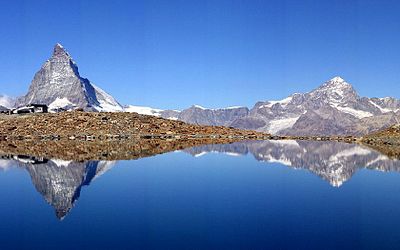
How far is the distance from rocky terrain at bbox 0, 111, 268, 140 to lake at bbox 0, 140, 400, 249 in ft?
225

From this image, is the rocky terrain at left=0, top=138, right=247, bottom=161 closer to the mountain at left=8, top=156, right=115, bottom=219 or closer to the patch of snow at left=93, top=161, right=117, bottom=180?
the patch of snow at left=93, top=161, right=117, bottom=180

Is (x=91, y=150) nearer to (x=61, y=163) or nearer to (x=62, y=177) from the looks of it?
(x=61, y=163)

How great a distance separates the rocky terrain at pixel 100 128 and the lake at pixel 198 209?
225ft

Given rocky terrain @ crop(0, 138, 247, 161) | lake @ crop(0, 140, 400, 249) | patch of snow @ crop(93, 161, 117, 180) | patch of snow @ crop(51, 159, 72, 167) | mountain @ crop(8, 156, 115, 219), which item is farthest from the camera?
rocky terrain @ crop(0, 138, 247, 161)

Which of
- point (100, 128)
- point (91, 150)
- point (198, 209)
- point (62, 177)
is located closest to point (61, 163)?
point (62, 177)

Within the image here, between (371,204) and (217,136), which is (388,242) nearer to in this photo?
(371,204)

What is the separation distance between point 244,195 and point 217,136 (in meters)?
82.6

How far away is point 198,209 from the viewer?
20.2 metres


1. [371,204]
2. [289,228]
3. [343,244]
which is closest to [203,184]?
[371,204]

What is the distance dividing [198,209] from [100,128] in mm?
90763

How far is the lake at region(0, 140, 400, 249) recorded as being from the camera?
50.1 ft

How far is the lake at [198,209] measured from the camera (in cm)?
1527

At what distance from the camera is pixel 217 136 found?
10662cm

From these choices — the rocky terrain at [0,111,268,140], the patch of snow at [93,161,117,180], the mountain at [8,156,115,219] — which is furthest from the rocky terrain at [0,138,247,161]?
the rocky terrain at [0,111,268,140]
